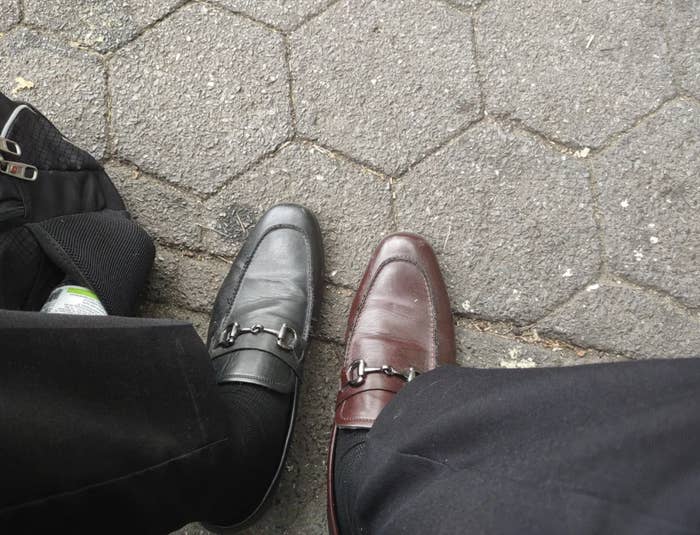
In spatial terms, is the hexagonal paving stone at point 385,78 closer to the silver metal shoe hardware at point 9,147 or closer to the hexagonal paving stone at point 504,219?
the hexagonal paving stone at point 504,219

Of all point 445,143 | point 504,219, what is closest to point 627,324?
point 504,219

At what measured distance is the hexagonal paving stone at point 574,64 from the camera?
1424mm

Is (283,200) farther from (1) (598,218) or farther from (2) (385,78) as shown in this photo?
(1) (598,218)

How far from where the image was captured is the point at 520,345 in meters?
1.35

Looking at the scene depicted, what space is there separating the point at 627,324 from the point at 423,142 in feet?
2.14

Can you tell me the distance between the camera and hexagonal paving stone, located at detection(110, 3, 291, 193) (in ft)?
4.72

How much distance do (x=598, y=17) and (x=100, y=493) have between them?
1522 mm

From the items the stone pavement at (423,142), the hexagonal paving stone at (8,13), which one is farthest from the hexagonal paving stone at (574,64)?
the hexagonal paving stone at (8,13)

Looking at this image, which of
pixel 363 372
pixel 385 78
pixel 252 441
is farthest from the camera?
pixel 385 78

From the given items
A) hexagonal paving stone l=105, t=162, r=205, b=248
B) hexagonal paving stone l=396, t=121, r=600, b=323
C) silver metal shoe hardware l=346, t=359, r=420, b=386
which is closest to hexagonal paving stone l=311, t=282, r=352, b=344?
silver metal shoe hardware l=346, t=359, r=420, b=386

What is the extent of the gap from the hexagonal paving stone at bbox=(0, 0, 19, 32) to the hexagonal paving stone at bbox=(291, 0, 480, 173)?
740 millimetres

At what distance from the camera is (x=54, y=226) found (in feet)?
3.55

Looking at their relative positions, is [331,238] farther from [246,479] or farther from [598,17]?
[598,17]

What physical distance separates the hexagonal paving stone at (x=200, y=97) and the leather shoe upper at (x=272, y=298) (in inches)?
7.9
